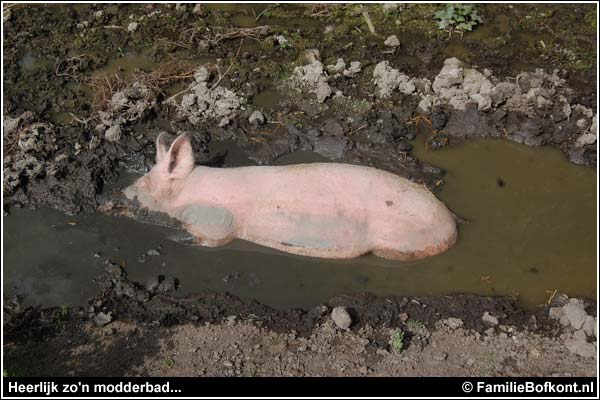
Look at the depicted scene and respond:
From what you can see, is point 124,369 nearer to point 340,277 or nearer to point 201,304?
point 201,304

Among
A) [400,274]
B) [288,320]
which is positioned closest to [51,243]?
[288,320]

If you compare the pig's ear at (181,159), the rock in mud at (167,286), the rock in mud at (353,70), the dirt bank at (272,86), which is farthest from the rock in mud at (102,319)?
the rock in mud at (353,70)

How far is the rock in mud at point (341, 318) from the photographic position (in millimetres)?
5652

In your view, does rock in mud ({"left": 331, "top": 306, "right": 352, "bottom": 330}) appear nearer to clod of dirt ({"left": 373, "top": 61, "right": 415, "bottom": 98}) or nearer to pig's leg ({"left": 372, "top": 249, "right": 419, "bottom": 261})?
pig's leg ({"left": 372, "top": 249, "right": 419, "bottom": 261})

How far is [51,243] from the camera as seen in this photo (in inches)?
253

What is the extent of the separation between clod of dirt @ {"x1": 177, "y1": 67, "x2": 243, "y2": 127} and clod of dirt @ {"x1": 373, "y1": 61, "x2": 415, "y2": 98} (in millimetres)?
1951

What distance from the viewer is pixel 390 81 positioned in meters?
7.81

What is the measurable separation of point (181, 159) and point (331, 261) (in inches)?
79.9

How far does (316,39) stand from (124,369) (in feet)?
18.5

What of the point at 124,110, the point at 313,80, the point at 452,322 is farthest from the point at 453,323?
the point at 124,110

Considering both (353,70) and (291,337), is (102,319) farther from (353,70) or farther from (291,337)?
(353,70)

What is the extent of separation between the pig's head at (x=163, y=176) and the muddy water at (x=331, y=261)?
336mm

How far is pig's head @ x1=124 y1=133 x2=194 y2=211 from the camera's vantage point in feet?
20.4

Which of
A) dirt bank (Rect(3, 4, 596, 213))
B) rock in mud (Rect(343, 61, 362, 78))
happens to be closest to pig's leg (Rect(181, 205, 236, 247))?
dirt bank (Rect(3, 4, 596, 213))
